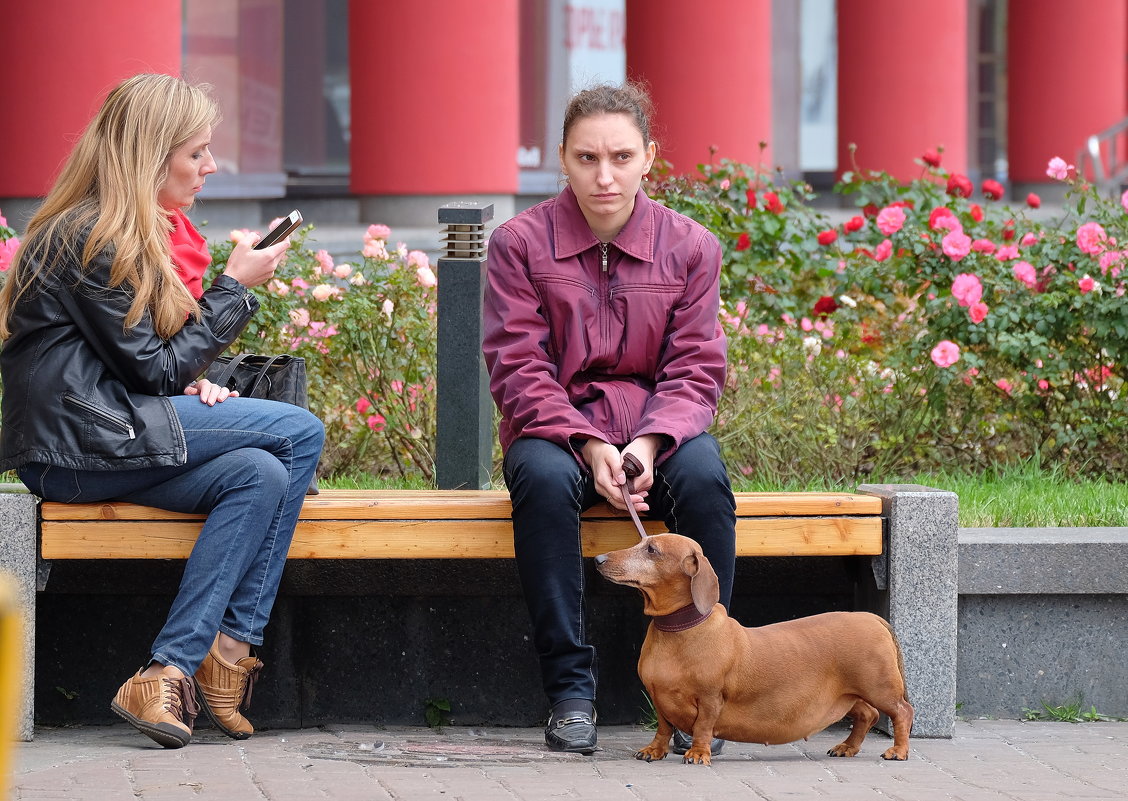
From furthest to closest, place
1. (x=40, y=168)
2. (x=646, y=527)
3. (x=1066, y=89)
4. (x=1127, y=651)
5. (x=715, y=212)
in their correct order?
(x=1066, y=89) → (x=40, y=168) → (x=715, y=212) → (x=1127, y=651) → (x=646, y=527)

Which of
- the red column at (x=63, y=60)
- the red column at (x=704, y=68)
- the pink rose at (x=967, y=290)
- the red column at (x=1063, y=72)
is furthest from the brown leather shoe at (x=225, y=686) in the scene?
the red column at (x=1063, y=72)

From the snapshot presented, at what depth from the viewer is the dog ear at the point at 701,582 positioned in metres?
3.45

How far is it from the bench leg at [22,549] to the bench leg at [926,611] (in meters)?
2.13

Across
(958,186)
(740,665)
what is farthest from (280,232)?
(958,186)

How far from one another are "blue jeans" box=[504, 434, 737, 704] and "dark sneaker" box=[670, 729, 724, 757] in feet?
0.74

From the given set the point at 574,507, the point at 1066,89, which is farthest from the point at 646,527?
the point at 1066,89

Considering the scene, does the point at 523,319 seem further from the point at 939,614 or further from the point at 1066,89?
the point at 1066,89

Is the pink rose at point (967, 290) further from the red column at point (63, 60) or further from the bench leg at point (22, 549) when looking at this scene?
the red column at point (63, 60)

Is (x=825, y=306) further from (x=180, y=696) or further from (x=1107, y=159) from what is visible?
(x=1107, y=159)

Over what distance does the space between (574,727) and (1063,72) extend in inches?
601

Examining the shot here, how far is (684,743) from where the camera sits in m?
3.72

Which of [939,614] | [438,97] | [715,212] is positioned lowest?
[939,614]

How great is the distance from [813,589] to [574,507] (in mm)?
932

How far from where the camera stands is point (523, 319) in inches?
A: 153
